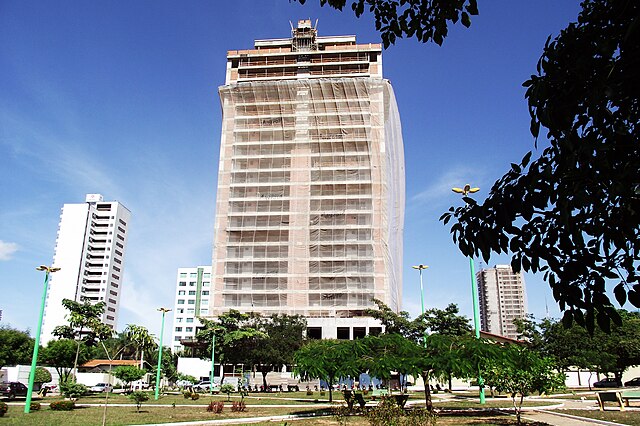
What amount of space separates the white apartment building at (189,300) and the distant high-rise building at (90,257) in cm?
1510

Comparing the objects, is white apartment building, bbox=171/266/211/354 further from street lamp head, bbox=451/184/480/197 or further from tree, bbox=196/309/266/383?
street lamp head, bbox=451/184/480/197

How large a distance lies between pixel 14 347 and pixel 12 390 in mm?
7794

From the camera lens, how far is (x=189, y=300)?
433ft

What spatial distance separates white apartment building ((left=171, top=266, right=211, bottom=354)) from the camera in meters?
130

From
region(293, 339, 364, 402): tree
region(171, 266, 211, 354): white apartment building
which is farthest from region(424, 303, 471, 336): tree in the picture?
region(171, 266, 211, 354): white apartment building

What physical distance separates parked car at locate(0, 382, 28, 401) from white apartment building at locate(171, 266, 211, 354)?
86568mm

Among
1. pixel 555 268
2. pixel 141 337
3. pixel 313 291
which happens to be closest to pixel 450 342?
pixel 555 268

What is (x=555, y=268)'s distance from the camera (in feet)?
13.9

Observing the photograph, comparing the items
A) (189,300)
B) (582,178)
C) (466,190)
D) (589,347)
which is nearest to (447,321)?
(589,347)

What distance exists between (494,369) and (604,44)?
62.7 feet

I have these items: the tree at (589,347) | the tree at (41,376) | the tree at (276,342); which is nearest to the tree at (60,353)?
the tree at (41,376)

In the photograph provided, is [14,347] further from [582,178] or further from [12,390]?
[582,178]

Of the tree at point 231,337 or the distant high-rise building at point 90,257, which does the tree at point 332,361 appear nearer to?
the tree at point 231,337

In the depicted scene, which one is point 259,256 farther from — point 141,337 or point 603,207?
point 603,207
